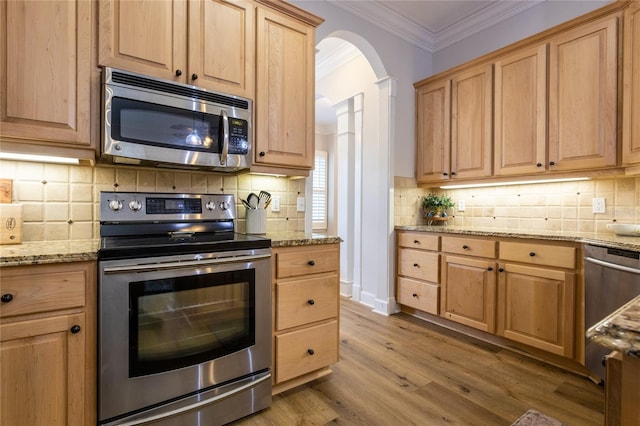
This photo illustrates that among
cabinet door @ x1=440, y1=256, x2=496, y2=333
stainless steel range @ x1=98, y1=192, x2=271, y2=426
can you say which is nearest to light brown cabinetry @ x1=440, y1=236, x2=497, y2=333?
cabinet door @ x1=440, y1=256, x2=496, y2=333

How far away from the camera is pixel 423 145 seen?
11.1ft

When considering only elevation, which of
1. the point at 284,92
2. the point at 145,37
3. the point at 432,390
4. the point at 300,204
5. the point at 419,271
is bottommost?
the point at 432,390

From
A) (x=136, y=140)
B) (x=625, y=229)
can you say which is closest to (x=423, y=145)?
(x=625, y=229)

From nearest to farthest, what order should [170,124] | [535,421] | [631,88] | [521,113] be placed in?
[535,421] → [170,124] → [631,88] → [521,113]

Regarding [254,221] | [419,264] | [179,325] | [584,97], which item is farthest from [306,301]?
[584,97]

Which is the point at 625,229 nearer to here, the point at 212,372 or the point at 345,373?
the point at 345,373

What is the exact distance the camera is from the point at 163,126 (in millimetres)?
1658

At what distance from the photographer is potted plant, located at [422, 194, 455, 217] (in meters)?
3.33

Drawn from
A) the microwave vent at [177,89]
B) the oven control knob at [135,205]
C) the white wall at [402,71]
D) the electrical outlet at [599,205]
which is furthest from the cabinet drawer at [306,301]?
the electrical outlet at [599,205]

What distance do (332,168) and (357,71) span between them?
2838 mm

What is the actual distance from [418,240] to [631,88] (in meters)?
1.80

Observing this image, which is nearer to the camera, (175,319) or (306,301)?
(175,319)

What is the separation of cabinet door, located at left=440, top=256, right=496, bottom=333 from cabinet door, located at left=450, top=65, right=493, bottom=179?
85cm

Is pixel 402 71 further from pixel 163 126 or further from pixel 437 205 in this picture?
pixel 163 126
